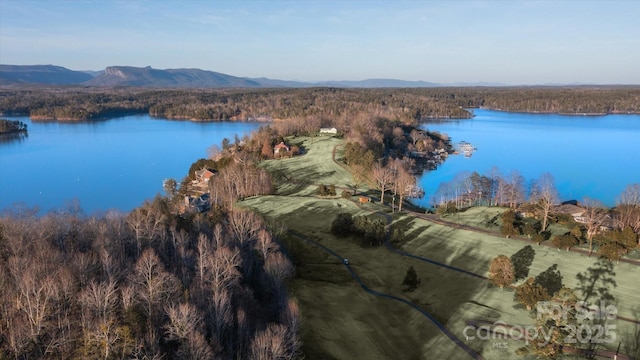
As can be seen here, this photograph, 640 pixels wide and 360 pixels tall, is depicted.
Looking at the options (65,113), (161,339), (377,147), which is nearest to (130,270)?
(161,339)

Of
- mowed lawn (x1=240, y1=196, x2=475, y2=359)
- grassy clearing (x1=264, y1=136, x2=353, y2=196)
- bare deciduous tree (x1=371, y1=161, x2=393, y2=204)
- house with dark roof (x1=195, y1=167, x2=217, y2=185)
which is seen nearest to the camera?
mowed lawn (x1=240, y1=196, x2=475, y2=359)

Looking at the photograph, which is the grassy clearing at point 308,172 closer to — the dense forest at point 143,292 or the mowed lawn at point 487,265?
the mowed lawn at point 487,265

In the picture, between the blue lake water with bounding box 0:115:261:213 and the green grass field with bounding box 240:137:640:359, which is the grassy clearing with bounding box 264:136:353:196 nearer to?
the green grass field with bounding box 240:137:640:359

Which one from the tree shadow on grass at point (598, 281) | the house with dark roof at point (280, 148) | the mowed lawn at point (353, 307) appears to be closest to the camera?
the mowed lawn at point (353, 307)

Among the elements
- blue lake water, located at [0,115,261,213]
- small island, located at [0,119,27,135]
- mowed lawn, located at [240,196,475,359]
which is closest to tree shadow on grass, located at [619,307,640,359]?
mowed lawn, located at [240,196,475,359]

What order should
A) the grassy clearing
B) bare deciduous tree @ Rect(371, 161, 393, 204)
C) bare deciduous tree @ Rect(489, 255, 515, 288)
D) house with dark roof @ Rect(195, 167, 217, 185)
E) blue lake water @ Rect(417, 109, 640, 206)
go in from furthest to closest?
blue lake water @ Rect(417, 109, 640, 206) < house with dark roof @ Rect(195, 167, 217, 185) < the grassy clearing < bare deciduous tree @ Rect(371, 161, 393, 204) < bare deciduous tree @ Rect(489, 255, 515, 288)

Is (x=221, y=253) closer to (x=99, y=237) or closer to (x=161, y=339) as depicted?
(x=161, y=339)

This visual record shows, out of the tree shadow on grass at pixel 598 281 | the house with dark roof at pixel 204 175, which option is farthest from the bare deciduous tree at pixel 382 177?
the house with dark roof at pixel 204 175
